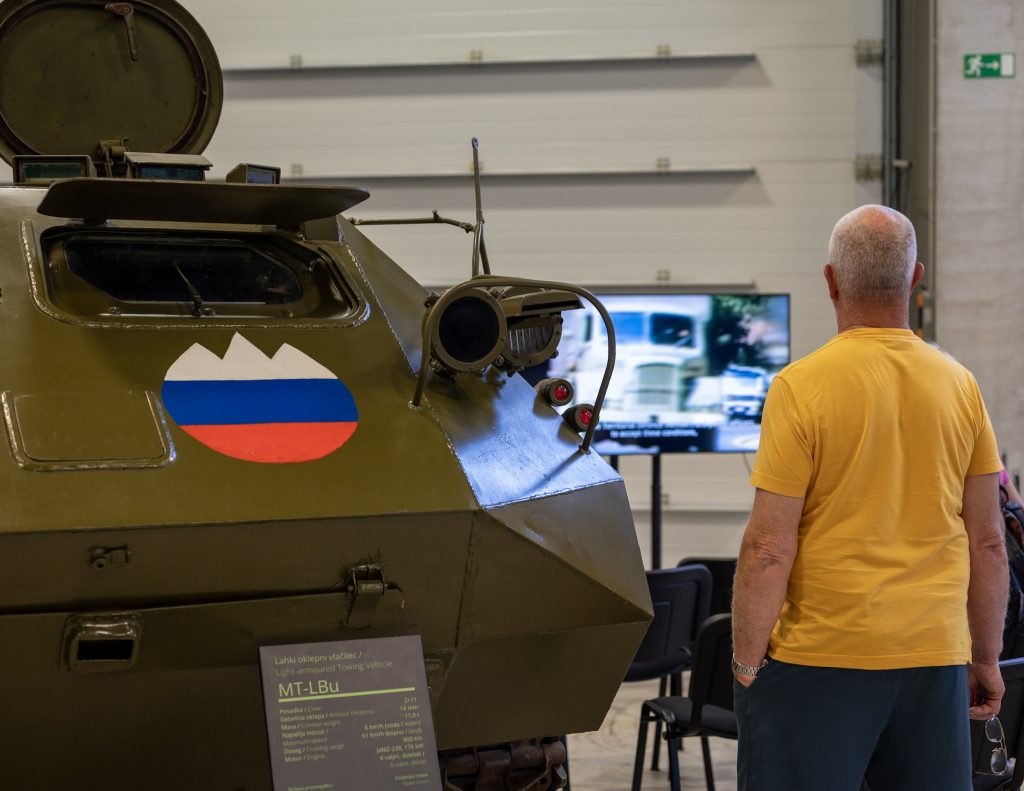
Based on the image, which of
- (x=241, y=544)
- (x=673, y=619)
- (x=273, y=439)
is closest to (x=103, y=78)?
(x=273, y=439)

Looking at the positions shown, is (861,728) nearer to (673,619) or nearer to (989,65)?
(673,619)

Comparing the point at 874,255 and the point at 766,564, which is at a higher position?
the point at 874,255

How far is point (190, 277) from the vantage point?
3408mm

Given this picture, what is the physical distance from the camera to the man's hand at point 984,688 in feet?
10.1

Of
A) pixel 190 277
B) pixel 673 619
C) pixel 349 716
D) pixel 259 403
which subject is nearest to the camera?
pixel 349 716

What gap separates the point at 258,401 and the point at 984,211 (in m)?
7.07

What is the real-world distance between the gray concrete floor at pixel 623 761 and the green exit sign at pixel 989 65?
4872 millimetres

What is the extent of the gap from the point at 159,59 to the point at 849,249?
2.34 metres

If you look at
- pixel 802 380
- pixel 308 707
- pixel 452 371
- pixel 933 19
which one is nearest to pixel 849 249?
pixel 802 380

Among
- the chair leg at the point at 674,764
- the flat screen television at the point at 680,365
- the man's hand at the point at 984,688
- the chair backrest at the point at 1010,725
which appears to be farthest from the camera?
the flat screen television at the point at 680,365

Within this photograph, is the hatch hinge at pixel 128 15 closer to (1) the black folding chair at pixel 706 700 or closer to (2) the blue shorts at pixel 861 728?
(1) the black folding chair at pixel 706 700

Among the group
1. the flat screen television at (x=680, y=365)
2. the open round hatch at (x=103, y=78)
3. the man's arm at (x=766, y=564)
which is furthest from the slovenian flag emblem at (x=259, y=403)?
the flat screen television at (x=680, y=365)

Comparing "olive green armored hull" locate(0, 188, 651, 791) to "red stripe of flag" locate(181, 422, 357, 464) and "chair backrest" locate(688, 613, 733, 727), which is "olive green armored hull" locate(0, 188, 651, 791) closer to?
"red stripe of flag" locate(181, 422, 357, 464)

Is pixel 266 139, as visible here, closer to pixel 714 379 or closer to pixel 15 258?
pixel 714 379
